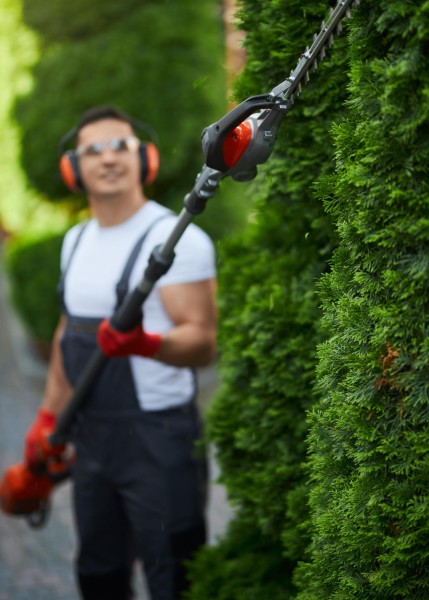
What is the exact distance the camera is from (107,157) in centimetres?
368

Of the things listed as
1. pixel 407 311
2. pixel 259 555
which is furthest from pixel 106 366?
pixel 407 311

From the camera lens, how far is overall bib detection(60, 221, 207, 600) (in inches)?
134

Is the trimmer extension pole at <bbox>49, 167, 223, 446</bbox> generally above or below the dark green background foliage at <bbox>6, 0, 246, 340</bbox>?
below

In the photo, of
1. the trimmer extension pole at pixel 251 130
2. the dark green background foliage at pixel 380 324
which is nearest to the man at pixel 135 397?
the trimmer extension pole at pixel 251 130

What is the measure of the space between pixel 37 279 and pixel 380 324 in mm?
7001

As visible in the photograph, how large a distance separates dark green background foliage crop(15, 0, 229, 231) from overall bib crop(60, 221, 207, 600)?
4790 mm

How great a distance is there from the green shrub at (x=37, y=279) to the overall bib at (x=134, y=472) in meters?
4.79

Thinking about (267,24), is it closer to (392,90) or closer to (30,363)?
(392,90)

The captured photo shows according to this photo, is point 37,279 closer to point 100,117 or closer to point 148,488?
point 100,117

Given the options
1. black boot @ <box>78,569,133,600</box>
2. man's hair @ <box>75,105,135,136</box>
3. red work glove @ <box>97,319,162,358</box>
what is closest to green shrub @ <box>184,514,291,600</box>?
red work glove @ <box>97,319,162,358</box>

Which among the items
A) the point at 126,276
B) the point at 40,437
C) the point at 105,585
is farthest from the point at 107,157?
the point at 105,585

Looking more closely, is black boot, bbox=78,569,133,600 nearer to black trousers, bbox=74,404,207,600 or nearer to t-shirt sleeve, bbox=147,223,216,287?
black trousers, bbox=74,404,207,600

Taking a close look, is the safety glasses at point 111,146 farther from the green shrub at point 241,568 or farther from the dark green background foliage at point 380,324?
the dark green background foliage at point 380,324

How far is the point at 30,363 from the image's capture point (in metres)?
9.04
